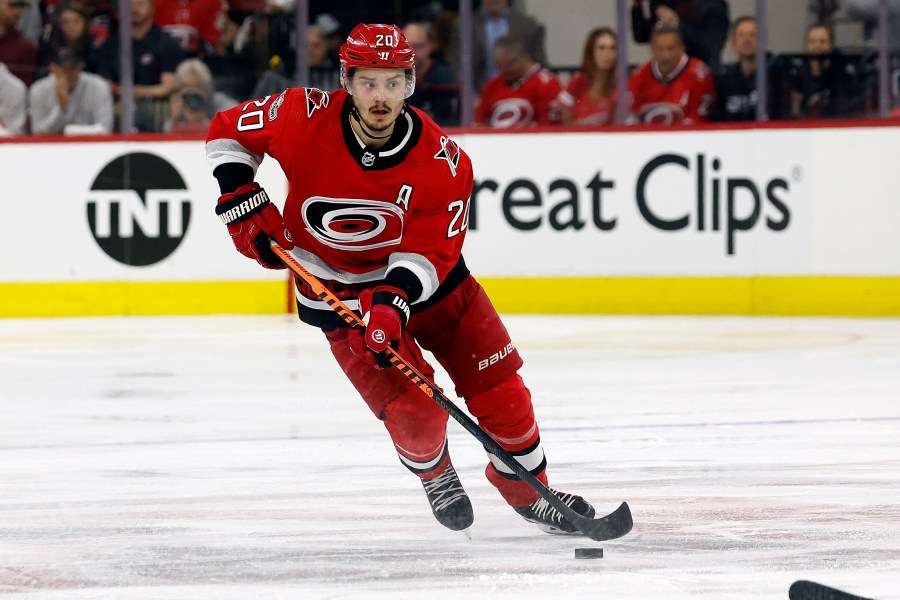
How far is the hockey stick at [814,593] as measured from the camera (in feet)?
8.77

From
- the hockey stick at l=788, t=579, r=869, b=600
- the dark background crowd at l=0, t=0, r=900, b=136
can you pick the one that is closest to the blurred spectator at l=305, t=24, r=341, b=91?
the dark background crowd at l=0, t=0, r=900, b=136

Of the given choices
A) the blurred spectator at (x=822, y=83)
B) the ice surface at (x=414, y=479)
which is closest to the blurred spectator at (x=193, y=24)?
the ice surface at (x=414, y=479)

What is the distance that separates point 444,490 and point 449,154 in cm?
74

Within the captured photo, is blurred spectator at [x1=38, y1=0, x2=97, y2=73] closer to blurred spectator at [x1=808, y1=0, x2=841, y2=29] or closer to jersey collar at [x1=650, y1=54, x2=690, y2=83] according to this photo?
jersey collar at [x1=650, y1=54, x2=690, y2=83]

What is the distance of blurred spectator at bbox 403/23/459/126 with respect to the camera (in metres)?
8.59

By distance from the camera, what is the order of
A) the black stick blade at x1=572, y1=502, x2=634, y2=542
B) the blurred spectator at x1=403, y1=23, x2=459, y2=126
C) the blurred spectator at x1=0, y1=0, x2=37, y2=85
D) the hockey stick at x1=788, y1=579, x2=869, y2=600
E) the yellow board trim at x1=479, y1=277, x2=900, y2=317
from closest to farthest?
1. the hockey stick at x1=788, y1=579, x2=869, y2=600
2. the black stick blade at x1=572, y1=502, x2=634, y2=542
3. the yellow board trim at x1=479, y1=277, x2=900, y2=317
4. the blurred spectator at x1=403, y1=23, x2=459, y2=126
5. the blurred spectator at x1=0, y1=0, x2=37, y2=85

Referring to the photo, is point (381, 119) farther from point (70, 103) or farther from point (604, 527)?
point (70, 103)

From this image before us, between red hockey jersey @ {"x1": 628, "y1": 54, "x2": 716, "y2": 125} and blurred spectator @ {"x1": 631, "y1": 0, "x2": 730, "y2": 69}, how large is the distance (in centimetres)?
7

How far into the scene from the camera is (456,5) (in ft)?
28.3

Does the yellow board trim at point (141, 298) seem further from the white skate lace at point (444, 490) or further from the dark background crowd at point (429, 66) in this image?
the white skate lace at point (444, 490)

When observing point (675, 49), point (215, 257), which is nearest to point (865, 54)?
point (675, 49)

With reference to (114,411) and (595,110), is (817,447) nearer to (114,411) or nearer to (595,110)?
(114,411)

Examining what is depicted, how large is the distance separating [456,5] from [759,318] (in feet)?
7.81

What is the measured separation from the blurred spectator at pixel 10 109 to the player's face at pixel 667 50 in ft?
11.5
